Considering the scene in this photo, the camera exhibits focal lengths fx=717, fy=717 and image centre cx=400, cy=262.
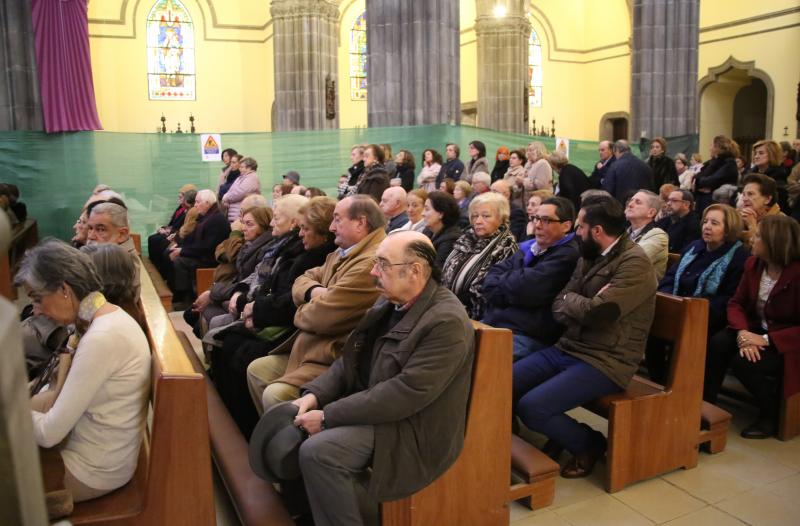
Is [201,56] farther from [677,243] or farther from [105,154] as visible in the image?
[677,243]

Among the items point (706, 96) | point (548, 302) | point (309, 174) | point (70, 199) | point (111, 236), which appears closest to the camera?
point (548, 302)

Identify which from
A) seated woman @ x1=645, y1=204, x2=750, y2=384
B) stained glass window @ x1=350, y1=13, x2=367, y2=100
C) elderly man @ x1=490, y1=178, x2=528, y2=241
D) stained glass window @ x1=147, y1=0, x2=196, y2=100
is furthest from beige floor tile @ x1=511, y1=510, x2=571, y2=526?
stained glass window @ x1=350, y1=13, x2=367, y2=100

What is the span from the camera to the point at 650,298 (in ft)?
11.2

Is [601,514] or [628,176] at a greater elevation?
[628,176]

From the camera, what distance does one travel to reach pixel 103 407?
2395mm

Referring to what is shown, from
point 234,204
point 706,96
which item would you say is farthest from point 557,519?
point 706,96

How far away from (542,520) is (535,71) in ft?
67.8

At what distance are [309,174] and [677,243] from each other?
657 cm

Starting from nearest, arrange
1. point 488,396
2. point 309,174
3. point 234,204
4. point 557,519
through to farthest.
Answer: point 488,396
point 557,519
point 234,204
point 309,174

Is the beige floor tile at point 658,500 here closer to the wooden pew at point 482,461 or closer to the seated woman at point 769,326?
the wooden pew at point 482,461

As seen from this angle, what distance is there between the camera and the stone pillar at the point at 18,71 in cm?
1016

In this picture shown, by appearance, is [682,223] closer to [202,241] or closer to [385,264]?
[385,264]

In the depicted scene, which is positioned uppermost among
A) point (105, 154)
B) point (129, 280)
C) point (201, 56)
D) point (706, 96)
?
point (201, 56)

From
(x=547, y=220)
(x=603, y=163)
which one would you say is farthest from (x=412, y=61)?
(x=547, y=220)
